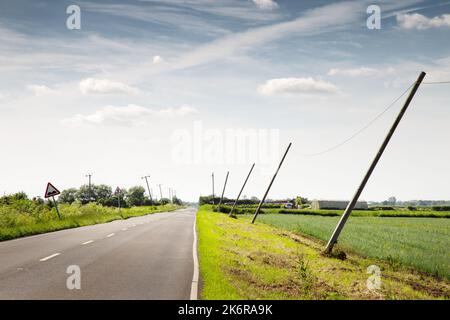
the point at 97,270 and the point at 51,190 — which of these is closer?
the point at 97,270

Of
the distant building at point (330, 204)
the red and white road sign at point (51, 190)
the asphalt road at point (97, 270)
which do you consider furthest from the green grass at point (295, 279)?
the distant building at point (330, 204)

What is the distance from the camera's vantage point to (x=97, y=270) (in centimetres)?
1038

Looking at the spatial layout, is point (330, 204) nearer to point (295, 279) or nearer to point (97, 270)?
point (295, 279)

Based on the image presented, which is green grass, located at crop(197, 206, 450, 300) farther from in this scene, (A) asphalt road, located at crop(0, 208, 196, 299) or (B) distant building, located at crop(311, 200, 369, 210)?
(B) distant building, located at crop(311, 200, 369, 210)

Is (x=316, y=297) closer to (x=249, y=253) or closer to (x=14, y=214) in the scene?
(x=249, y=253)

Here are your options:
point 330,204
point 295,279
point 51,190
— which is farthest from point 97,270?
point 330,204

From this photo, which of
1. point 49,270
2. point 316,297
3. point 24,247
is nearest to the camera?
point 316,297

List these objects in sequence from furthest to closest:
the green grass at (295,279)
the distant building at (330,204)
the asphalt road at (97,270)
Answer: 1. the distant building at (330,204)
2. the green grass at (295,279)
3. the asphalt road at (97,270)

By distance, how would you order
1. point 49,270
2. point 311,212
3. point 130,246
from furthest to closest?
point 311,212 → point 130,246 → point 49,270

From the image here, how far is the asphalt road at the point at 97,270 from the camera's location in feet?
25.7

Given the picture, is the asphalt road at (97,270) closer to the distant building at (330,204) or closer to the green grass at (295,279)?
the green grass at (295,279)
